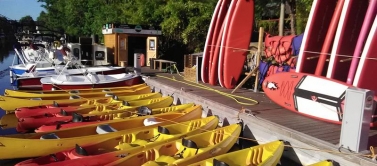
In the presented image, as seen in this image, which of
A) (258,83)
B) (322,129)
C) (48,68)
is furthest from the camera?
(48,68)

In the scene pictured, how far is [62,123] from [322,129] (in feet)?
15.4

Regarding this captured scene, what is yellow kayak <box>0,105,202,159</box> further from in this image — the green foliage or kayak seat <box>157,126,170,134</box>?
A: the green foliage

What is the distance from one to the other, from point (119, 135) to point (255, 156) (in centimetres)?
222

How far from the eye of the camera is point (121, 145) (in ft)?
16.6

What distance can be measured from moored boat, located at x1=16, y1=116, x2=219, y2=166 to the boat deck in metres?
0.64

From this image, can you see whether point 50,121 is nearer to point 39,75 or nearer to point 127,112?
point 127,112

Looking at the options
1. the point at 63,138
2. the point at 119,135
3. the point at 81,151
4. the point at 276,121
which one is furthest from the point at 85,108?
the point at 276,121

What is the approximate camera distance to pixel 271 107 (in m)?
6.36

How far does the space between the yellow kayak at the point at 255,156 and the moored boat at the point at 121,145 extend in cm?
116

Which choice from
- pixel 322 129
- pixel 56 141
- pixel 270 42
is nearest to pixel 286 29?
pixel 270 42

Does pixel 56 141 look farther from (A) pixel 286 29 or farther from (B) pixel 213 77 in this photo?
A: (A) pixel 286 29

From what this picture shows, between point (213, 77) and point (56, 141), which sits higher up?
point (213, 77)

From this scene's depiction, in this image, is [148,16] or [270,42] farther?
[148,16]

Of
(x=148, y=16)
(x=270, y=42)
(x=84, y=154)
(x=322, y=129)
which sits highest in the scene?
(x=148, y=16)
